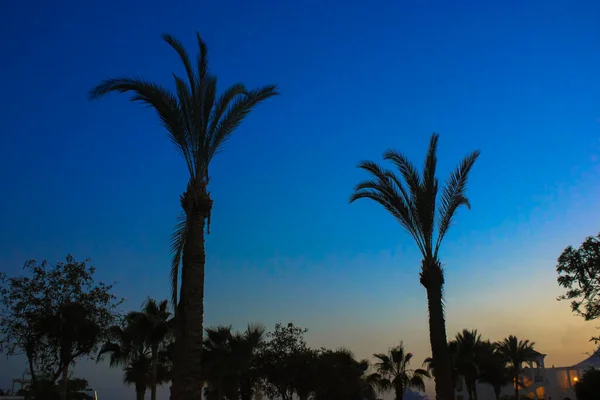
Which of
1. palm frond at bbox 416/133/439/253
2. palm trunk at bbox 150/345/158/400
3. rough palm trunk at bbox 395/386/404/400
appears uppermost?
palm frond at bbox 416/133/439/253

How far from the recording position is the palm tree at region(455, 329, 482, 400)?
44.4 meters

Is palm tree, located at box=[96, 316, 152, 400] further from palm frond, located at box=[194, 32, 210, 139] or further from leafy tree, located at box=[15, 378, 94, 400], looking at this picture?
palm frond, located at box=[194, 32, 210, 139]

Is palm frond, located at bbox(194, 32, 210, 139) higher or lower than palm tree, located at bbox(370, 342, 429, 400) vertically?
higher

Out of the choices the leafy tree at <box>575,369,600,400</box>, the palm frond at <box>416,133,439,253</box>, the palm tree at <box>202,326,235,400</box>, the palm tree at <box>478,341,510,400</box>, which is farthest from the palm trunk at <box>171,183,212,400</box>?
the palm tree at <box>478,341,510,400</box>

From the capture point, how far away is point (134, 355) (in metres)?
32.6

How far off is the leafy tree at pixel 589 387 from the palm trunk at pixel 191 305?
73.7ft

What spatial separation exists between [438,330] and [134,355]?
67.2ft

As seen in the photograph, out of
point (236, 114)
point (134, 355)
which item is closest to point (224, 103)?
point (236, 114)

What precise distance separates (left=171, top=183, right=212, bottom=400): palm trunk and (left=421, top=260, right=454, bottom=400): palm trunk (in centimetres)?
950

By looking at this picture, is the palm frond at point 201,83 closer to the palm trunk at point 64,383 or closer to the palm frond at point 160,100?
the palm frond at point 160,100

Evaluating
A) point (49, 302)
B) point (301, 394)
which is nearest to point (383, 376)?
point (301, 394)

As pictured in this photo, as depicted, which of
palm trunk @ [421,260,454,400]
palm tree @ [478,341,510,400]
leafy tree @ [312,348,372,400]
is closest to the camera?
palm trunk @ [421,260,454,400]

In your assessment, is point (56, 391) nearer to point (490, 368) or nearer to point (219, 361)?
point (219, 361)

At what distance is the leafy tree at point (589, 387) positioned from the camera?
27.3m
